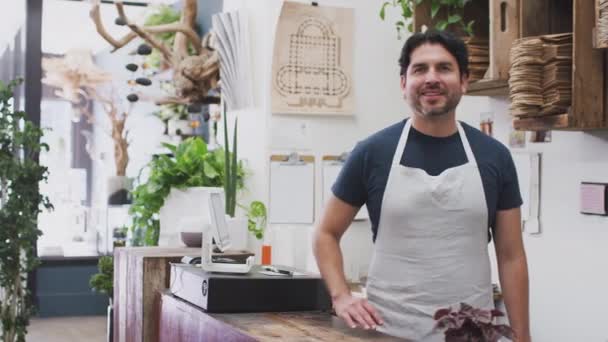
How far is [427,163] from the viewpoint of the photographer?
2371mm

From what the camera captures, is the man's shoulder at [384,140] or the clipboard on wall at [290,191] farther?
the clipboard on wall at [290,191]

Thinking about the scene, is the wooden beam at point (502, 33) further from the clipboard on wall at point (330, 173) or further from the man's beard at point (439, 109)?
the clipboard on wall at point (330, 173)

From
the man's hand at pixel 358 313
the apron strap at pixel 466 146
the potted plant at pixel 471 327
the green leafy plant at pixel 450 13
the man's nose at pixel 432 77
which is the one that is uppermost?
the green leafy plant at pixel 450 13

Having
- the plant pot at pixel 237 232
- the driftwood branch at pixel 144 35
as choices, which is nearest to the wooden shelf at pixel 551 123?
the plant pot at pixel 237 232

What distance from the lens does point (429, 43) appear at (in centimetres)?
231

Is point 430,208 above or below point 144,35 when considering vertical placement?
below

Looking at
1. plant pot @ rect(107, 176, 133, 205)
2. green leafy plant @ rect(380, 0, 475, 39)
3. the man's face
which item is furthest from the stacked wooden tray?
plant pot @ rect(107, 176, 133, 205)

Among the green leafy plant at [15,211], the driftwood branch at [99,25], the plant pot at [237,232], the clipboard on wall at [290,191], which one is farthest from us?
the driftwood branch at [99,25]

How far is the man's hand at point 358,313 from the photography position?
223 centimetres

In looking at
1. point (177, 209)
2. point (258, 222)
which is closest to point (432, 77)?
point (258, 222)

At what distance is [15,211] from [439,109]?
155 inches

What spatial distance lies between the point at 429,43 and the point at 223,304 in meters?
0.99

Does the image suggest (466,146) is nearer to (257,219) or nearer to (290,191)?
(290,191)

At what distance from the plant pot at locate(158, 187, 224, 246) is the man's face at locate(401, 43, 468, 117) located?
2.72 meters
